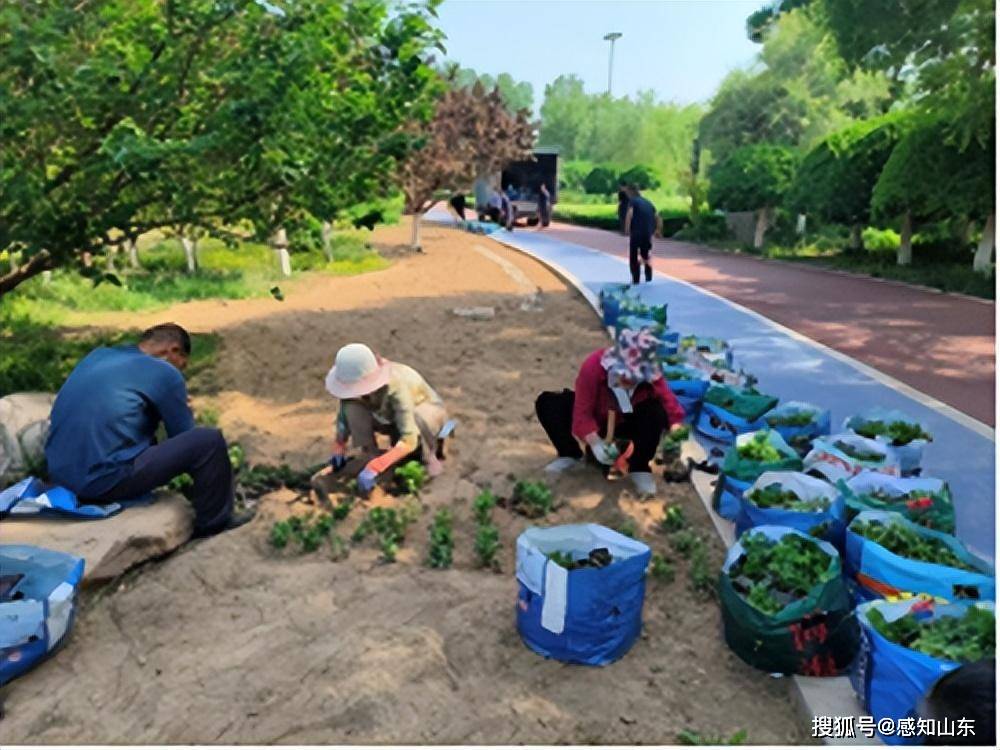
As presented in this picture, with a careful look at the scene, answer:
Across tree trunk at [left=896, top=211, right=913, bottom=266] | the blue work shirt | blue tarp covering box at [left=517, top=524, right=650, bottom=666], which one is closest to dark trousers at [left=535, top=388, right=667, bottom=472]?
blue tarp covering box at [left=517, top=524, right=650, bottom=666]

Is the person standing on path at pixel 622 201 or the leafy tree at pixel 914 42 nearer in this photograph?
the leafy tree at pixel 914 42

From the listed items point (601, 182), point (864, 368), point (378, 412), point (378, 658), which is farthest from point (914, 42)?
point (601, 182)

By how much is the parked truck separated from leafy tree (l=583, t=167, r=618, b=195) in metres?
13.4

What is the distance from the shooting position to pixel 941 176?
1538 cm

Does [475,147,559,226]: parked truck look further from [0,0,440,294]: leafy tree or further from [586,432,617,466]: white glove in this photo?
[586,432,617,466]: white glove

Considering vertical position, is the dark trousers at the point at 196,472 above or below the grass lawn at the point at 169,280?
above

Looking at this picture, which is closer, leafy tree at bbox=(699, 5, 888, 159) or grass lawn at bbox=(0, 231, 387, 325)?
grass lawn at bbox=(0, 231, 387, 325)

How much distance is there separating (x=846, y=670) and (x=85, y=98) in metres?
5.54

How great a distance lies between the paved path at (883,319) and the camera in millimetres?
8234

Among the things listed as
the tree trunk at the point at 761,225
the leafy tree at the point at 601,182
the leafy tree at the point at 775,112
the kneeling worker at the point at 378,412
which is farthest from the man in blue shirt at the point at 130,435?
the leafy tree at the point at 601,182

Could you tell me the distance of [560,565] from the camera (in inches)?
141

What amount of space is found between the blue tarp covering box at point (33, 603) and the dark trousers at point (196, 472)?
639 mm

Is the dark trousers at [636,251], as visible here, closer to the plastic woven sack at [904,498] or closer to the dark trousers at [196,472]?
the plastic woven sack at [904,498]

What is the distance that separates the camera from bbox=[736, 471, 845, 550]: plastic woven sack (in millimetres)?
4055
